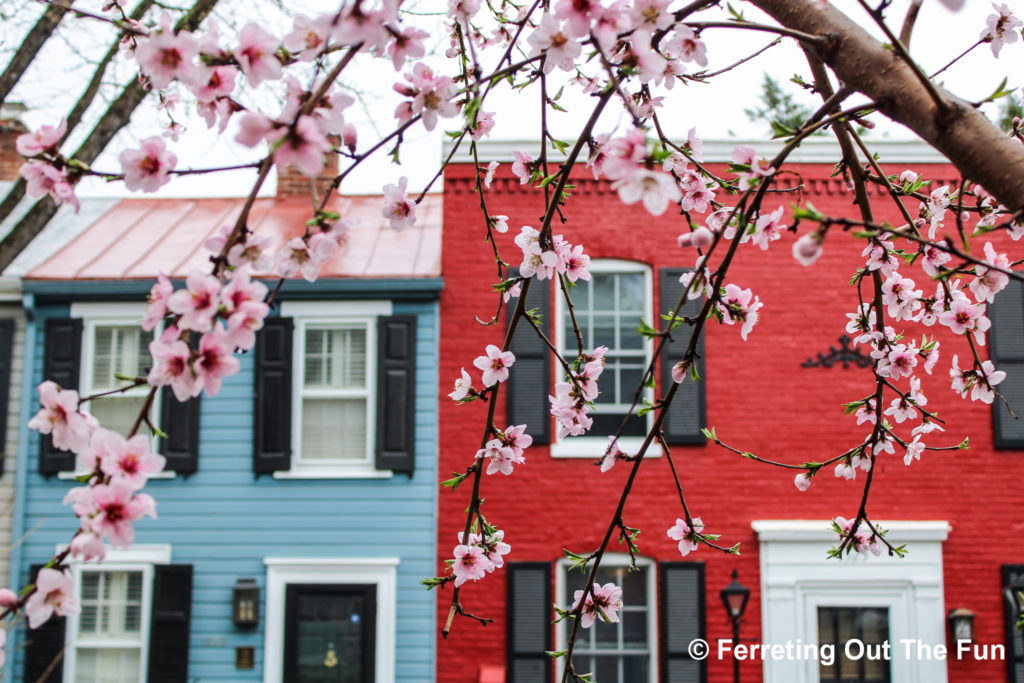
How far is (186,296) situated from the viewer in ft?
4.59

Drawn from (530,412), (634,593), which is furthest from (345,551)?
(634,593)

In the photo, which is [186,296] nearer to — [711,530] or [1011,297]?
[711,530]

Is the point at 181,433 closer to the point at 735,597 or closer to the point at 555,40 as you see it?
the point at 735,597

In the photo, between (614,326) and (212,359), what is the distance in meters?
7.03

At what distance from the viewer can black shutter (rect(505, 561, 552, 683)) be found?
769 centimetres

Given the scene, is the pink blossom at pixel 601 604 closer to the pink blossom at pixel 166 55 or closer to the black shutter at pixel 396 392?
the pink blossom at pixel 166 55

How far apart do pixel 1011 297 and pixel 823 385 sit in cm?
189

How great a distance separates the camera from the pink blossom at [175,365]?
1.41 m

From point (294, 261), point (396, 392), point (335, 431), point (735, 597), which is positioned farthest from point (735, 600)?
point (294, 261)

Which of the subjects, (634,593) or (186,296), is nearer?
(186,296)

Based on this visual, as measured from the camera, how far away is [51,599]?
4.74 feet

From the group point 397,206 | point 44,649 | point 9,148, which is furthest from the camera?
point 9,148

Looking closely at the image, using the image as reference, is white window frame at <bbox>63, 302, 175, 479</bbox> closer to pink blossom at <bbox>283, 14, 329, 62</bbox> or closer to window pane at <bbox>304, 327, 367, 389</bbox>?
window pane at <bbox>304, 327, 367, 389</bbox>

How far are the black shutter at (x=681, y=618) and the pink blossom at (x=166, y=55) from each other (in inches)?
273
